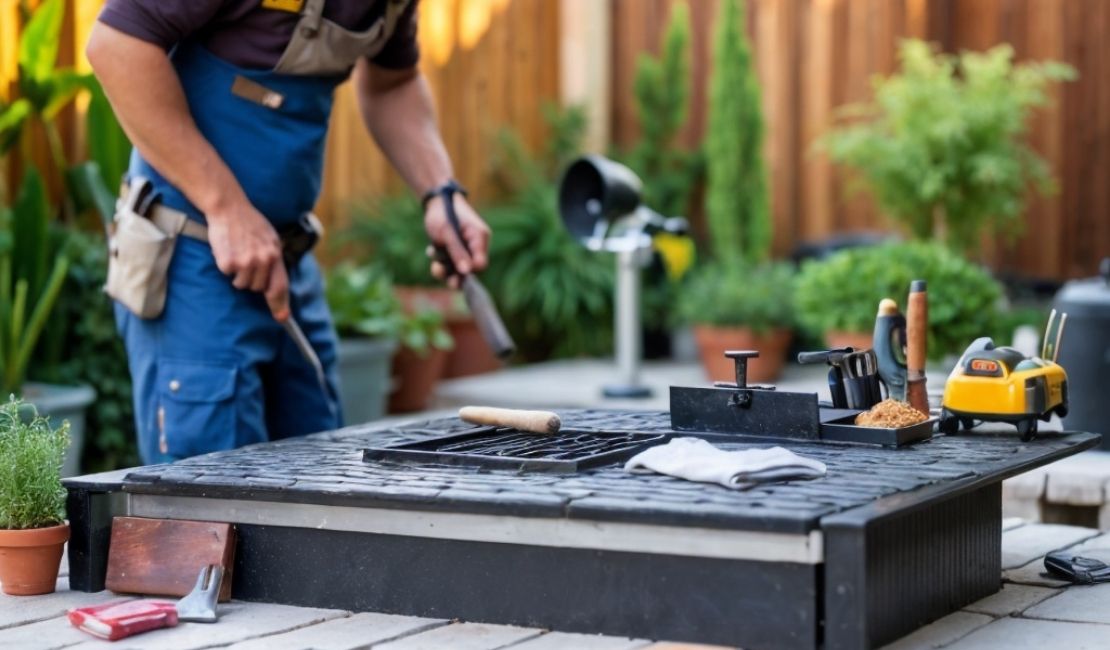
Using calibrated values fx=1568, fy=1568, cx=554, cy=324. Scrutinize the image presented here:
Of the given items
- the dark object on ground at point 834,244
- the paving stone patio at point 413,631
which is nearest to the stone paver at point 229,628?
the paving stone patio at point 413,631

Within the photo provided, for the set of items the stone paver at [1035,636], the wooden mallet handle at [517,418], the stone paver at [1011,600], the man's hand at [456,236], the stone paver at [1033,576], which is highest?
the man's hand at [456,236]

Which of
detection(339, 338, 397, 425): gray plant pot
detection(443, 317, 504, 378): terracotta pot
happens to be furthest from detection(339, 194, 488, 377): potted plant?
detection(339, 338, 397, 425): gray plant pot

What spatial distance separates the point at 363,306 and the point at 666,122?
276 cm

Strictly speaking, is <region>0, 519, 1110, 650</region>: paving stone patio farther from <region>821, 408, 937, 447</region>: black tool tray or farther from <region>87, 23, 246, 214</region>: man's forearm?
<region>87, 23, 246, 214</region>: man's forearm

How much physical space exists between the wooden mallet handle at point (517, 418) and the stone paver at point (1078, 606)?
74cm

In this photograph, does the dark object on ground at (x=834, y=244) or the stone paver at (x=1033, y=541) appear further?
the dark object on ground at (x=834, y=244)

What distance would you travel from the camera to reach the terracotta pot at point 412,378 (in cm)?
600

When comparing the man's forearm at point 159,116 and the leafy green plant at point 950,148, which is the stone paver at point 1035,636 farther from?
the leafy green plant at point 950,148

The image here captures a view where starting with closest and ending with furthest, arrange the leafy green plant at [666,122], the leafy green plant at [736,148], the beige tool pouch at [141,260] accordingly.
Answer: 1. the beige tool pouch at [141,260]
2. the leafy green plant at [736,148]
3. the leafy green plant at [666,122]

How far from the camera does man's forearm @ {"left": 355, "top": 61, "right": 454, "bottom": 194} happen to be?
10.5 ft

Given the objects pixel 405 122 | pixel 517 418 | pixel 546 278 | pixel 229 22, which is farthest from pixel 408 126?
pixel 546 278

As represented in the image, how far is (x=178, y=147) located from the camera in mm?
2678

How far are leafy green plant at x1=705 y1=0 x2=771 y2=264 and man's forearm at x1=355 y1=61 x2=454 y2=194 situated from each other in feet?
13.2

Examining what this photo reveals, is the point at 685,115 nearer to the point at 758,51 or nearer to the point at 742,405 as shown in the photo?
the point at 758,51
